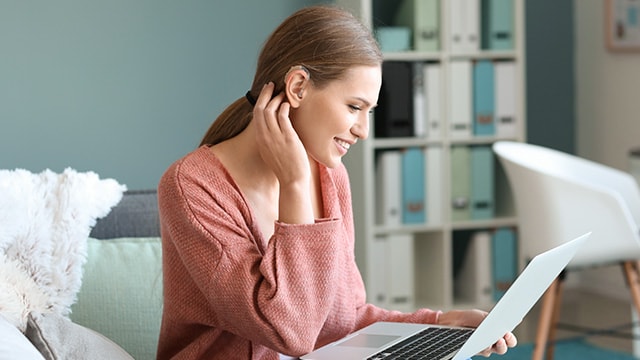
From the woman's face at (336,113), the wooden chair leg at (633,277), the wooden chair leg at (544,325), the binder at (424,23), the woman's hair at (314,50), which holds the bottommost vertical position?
the wooden chair leg at (544,325)

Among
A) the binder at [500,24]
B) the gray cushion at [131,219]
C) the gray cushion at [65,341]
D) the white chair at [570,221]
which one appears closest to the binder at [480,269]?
the white chair at [570,221]

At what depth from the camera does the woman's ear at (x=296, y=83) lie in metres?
1.68

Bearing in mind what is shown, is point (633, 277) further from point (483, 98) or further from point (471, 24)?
point (471, 24)

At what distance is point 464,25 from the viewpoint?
4273 mm

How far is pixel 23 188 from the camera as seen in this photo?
199 cm

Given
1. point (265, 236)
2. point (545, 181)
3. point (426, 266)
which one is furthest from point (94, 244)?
point (426, 266)

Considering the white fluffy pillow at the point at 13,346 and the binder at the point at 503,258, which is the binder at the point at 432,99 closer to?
the binder at the point at 503,258

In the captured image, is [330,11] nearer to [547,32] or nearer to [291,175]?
[291,175]

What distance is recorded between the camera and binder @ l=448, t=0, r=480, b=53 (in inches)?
167

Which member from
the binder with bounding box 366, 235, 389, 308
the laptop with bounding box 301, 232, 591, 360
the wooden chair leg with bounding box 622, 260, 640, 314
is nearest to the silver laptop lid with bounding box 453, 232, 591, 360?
the laptop with bounding box 301, 232, 591, 360

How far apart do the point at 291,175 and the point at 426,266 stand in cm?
287

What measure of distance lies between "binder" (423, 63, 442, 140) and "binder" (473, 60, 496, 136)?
0.17m

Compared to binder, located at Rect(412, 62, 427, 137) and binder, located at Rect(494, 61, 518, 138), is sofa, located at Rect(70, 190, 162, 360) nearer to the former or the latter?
binder, located at Rect(412, 62, 427, 137)

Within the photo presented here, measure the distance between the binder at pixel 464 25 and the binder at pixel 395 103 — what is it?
0.78ft
